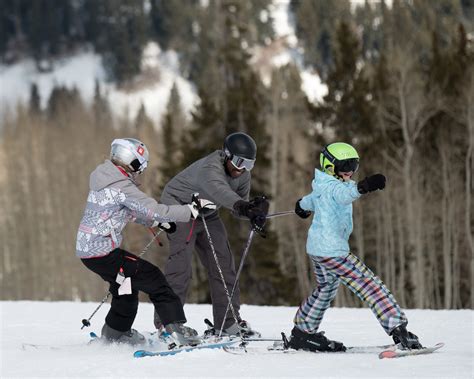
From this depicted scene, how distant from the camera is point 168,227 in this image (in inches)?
253

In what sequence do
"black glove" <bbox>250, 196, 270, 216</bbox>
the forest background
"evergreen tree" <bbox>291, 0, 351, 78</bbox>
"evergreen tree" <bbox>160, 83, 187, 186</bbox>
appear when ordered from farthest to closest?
"evergreen tree" <bbox>291, 0, 351, 78</bbox>, "evergreen tree" <bbox>160, 83, 187, 186</bbox>, the forest background, "black glove" <bbox>250, 196, 270, 216</bbox>

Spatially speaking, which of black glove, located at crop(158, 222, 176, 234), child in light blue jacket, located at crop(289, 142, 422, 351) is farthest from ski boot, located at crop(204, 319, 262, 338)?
black glove, located at crop(158, 222, 176, 234)

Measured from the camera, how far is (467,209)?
28.8 metres

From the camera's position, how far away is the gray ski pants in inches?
267

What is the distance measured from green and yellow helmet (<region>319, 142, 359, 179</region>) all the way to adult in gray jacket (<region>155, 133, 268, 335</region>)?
778mm

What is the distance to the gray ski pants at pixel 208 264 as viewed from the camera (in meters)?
6.78

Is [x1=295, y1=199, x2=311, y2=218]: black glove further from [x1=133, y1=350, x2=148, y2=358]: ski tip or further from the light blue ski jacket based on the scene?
[x1=133, y1=350, x2=148, y2=358]: ski tip

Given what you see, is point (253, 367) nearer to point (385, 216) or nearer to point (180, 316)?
point (180, 316)

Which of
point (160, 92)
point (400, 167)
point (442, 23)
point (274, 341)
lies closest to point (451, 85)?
point (400, 167)

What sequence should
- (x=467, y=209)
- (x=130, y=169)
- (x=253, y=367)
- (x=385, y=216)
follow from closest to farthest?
(x=253, y=367) < (x=130, y=169) < (x=467, y=209) < (x=385, y=216)

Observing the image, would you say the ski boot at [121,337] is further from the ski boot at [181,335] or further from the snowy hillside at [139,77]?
the snowy hillside at [139,77]

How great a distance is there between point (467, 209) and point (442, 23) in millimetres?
56214

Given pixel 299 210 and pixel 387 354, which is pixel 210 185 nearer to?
pixel 299 210

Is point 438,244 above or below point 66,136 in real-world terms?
below
